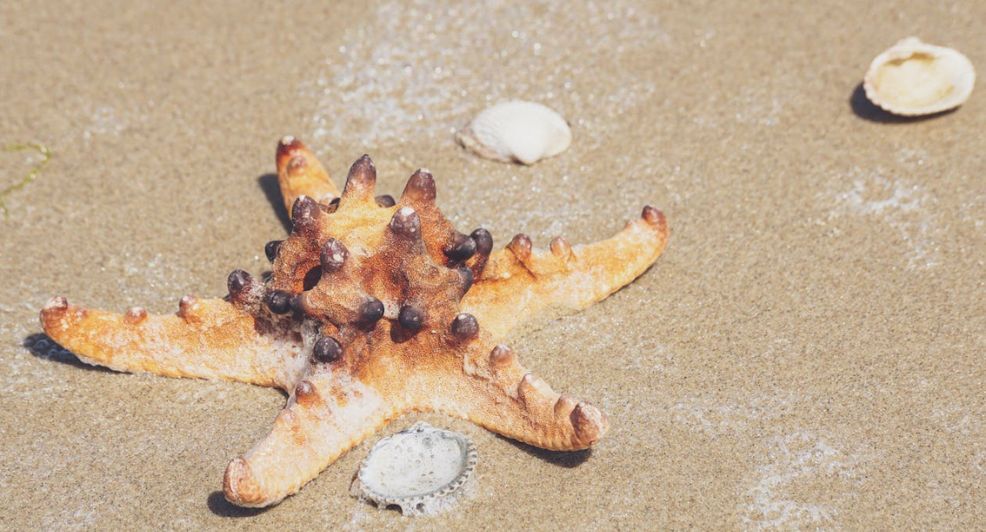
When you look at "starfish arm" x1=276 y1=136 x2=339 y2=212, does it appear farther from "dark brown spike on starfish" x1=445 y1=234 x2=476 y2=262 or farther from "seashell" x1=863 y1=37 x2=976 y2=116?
"seashell" x1=863 y1=37 x2=976 y2=116

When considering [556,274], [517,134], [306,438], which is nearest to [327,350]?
[306,438]

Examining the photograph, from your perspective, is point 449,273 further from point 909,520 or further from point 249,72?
point 249,72

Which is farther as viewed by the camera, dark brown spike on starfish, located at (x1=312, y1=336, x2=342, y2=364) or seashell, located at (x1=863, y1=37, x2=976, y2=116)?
seashell, located at (x1=863, y1=37, x2=976, y2=116)

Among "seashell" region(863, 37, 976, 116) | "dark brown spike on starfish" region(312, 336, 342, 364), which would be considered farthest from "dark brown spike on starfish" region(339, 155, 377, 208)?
"seashell" region(863, 37, 976, 116)

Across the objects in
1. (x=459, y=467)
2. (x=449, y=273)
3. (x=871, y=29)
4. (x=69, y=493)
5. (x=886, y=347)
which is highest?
(x=871, y=29)

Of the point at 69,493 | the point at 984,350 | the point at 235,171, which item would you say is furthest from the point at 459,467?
the point at 235,171
